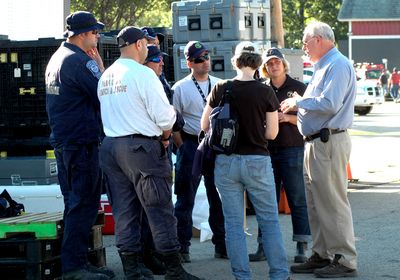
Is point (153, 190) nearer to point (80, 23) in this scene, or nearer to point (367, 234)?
point (80, 23)

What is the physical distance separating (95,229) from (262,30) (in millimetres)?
7165

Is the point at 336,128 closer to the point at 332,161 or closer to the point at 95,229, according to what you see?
the point at 332,161

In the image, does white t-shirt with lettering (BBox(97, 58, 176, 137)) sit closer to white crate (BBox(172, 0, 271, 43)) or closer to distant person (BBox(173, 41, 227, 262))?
distant person (BBox(173, 41, 227, 262))

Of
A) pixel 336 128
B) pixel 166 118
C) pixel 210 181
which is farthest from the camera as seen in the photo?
pixel 210 181

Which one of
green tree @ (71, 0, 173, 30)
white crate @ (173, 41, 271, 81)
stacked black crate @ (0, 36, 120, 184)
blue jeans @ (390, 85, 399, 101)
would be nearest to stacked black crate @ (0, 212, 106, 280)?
stacked black crate @ (0, 36, 120, 184)

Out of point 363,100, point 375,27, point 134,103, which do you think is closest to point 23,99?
point 134,103

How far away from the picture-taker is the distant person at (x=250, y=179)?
793 centimetres

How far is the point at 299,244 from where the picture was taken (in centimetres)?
937

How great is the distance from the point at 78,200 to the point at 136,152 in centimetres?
65

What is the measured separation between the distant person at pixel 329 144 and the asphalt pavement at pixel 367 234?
0.31m

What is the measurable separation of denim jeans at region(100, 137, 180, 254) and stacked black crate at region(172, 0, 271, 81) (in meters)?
6.59

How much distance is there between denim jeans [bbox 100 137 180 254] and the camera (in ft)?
25.8

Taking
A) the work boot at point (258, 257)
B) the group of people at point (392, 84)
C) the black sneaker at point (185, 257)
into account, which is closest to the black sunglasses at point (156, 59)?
the black sneaker at point (185, 257)

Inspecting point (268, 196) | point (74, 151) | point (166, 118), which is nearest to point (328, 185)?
point (268, 196)
